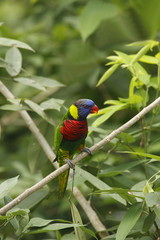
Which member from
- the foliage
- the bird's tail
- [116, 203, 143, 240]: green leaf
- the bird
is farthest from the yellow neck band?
[116, 203, 143, 240]: green leaf

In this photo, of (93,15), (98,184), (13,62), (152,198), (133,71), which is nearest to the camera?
(152,198)

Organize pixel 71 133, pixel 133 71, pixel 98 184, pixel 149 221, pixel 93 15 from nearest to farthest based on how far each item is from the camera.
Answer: pixel 149 221, pixel 98 184, pixel 133 71, pixel 71 133, pixel 93 15

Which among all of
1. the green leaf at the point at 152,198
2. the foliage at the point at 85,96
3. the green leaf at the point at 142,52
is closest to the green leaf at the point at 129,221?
the foliage at the point at 85,96

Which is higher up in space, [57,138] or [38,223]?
[57,138]

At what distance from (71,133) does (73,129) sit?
3cm

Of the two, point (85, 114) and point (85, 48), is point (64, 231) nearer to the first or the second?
point (85, 114)

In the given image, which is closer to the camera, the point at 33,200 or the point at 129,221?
the point at 129,221

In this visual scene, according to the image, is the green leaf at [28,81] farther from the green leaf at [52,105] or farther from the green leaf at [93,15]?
the green leaf at [93,15]

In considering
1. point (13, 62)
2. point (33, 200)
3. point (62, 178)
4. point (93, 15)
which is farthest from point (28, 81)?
point (93, 15)

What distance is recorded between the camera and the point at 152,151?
2.93 m

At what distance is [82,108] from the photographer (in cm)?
221

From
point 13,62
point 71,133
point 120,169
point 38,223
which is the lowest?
point 120,169

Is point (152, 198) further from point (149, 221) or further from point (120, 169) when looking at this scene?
point (120, 169)

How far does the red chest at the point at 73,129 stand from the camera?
2271 millimetres
